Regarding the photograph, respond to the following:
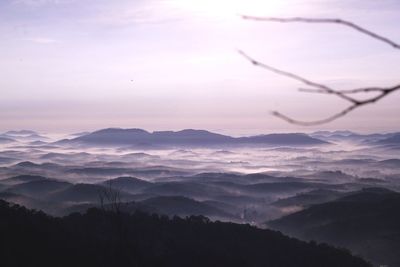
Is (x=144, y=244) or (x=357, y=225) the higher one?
(x=144, y=244)

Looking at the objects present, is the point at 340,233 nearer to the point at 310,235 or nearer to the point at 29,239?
the point at 310,235

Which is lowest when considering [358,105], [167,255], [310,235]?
[310,235]

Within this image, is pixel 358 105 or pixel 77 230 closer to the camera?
pixel 358 105

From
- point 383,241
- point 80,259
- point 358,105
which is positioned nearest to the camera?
point 358,105

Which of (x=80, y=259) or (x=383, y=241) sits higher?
(x=80, y=259)

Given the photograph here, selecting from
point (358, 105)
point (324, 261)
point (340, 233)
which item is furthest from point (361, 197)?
point (358, 105)
